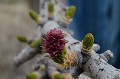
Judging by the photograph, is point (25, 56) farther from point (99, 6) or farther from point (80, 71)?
point (80, 71)

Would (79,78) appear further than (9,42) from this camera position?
No

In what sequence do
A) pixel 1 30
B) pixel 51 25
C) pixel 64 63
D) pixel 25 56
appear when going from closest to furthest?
pixel 64 63 < pixel 51 25 < pixel 25 56 < pixel 1 30

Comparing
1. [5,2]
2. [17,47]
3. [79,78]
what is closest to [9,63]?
[17,47]

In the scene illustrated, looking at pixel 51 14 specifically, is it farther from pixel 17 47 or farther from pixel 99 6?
pixel 17 47

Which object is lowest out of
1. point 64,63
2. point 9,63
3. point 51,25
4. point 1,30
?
point 64,63

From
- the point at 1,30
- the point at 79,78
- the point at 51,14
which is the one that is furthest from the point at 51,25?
the point at 1,30

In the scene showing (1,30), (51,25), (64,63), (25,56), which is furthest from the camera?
(1,30)

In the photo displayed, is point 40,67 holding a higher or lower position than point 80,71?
higher
